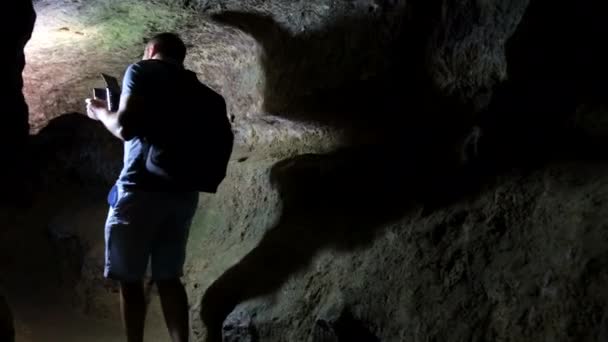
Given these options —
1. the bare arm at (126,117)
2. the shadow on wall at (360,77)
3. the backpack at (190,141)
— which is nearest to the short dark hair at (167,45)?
the backpack at (190,141)

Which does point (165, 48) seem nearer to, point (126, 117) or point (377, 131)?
point (126, 117)

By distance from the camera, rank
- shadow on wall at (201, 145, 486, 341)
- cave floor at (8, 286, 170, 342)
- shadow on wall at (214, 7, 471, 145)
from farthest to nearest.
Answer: cave floor at (8, 286, 170, 342) → shadow on wall at (214, 7, 471, 145) → shadow on wall at (201, 145, 486, 341)

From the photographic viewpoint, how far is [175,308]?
10.0ft

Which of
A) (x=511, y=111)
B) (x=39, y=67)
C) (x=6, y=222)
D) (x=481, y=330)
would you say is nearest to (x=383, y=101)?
(x=511, y=111)

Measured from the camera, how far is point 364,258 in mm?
3107

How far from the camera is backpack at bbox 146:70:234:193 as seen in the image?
2842 millimetres

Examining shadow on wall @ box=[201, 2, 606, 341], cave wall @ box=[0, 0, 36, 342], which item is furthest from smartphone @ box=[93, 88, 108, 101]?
shadow on wall @ box=[201, 2, 606, 341]

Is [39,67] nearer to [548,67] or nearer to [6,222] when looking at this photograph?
[6,222]

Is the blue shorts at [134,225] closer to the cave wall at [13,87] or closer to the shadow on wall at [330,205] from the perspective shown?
the shadow on wall at [330,205]

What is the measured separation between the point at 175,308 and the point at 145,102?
1.09 metres

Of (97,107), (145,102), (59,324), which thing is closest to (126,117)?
(145,102)

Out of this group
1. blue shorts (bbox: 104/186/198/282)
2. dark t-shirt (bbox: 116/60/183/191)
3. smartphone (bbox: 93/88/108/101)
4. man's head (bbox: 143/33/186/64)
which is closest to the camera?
dark t-shirt (bbox: 116/60/183/191)

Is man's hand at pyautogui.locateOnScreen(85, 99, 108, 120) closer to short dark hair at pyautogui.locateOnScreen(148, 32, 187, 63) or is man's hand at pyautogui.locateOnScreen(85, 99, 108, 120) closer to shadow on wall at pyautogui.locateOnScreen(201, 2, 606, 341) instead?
short dark hair at pyautogui.locateOnScreen(148, 32, 187, 63)

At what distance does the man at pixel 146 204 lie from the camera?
2.79 m
